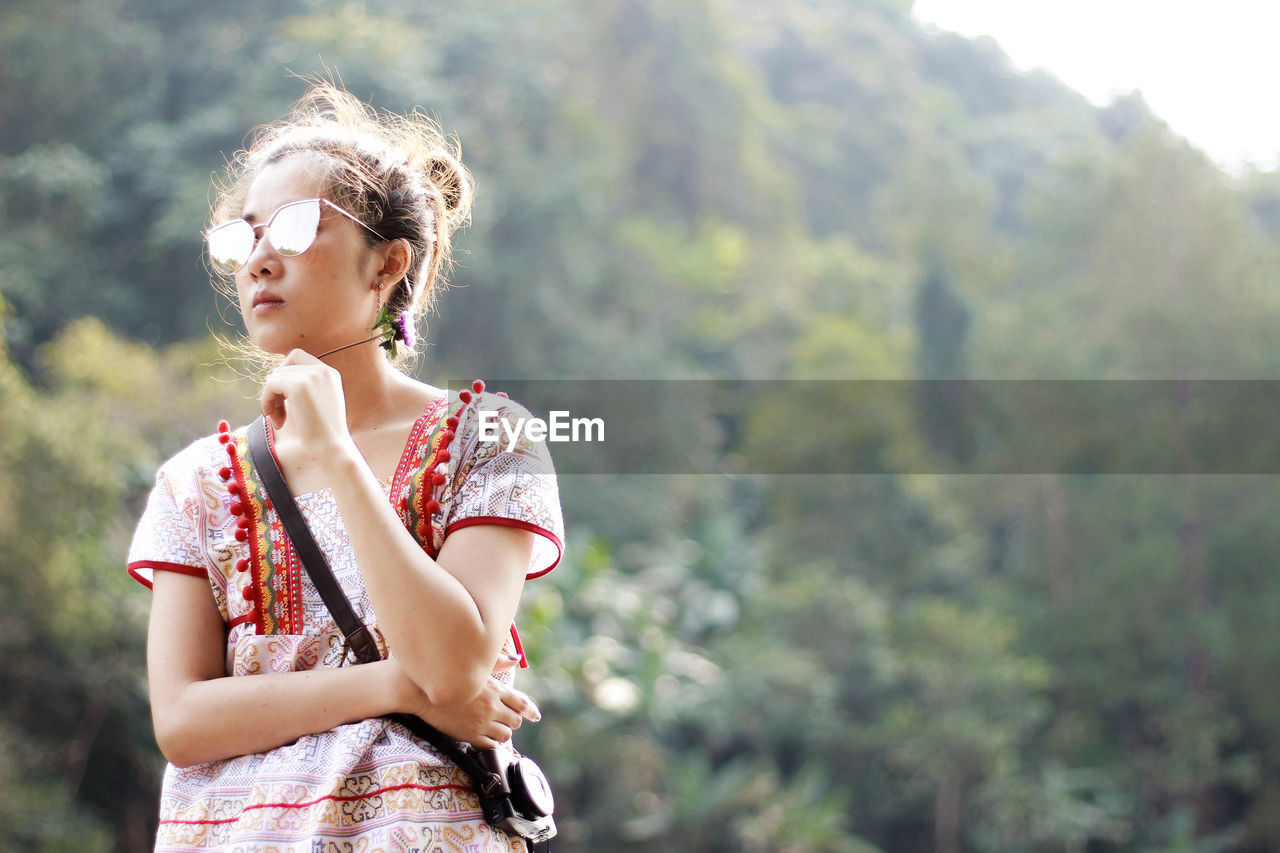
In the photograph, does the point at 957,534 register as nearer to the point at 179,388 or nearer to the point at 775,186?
the point at 179,388

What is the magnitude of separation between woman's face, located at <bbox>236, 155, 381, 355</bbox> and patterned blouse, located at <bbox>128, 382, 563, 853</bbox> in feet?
0.36

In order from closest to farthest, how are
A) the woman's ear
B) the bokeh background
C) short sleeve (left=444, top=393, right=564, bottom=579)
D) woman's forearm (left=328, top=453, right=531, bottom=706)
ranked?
woman's forearm (left=328, top=453, right=531, bottom=706) → short sleeve (left=444, top=393, right=564, bottom=579) → the woman's ear → the bokeh background

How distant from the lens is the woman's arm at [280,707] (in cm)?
105

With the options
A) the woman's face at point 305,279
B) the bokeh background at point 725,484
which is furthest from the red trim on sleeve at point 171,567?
the bokeh background at point 725,484

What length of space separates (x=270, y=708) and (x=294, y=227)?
0.42 m

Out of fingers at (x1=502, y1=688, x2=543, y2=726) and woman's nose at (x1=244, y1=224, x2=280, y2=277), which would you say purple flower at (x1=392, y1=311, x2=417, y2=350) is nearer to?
woman's nose at (x1=244, y1=224, x2=280, y2=277)

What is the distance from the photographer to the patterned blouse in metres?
1.02

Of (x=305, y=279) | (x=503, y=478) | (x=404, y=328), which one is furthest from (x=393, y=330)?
(x=503, y=478)

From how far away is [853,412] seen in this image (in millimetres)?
16047

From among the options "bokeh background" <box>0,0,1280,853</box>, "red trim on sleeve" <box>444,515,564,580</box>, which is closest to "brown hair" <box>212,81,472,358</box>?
"red trim on sleeve" <box>444,515,564,580</box>

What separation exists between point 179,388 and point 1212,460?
1119cm

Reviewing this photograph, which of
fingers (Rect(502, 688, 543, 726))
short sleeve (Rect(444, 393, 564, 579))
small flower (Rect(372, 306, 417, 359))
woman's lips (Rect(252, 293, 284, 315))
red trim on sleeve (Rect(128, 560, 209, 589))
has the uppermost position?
small flower (Rect(372, 306, 417, 359))

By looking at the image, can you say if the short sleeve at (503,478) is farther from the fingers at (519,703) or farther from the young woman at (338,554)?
the fingers at (519,703)

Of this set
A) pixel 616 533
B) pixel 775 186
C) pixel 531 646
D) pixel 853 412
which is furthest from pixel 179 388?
pixel 775 186
